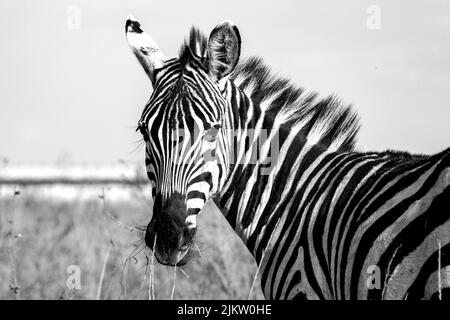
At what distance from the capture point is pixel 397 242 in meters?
5.94

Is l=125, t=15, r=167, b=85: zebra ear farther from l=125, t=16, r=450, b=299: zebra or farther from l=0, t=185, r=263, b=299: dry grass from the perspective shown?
l=0, t=185, r=263, b=299: dry grass

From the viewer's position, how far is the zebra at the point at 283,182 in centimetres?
592

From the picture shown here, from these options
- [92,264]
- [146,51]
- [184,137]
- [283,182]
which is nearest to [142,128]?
[184,137]

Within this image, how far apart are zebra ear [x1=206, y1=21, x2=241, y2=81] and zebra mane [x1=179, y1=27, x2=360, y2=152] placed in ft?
0.42

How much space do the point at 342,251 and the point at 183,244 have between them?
1.24m

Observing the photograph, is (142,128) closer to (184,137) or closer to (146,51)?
(184,137)

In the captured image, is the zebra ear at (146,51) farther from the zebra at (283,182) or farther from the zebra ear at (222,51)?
the zebra ear at (222,51)

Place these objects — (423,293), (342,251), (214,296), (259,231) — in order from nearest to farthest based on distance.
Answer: (423,293) → (342,251) → (259,231) → (214,296)

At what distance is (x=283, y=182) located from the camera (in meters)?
7.44

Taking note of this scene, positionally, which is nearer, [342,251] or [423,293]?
[423,293]

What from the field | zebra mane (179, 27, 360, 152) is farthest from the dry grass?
zebra mane (179, 27, 360, 152)

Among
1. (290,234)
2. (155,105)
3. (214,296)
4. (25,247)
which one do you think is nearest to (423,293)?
(290,234)

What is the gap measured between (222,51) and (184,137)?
981mm
